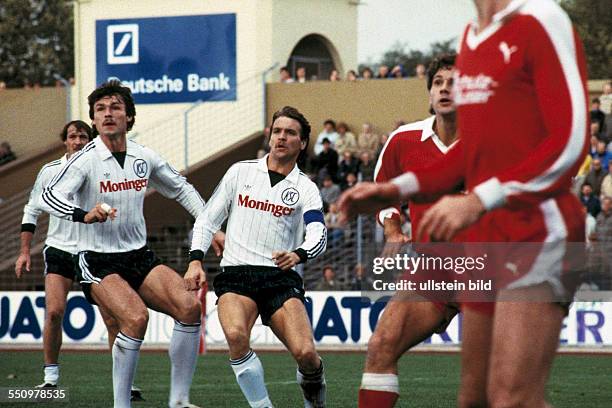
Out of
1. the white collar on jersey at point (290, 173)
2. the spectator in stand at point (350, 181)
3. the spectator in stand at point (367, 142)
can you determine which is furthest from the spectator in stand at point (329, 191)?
the white collar on jersey at point (290, 173)

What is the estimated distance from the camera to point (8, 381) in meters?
14.2

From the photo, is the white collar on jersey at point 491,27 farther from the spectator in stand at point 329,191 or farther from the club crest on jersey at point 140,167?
the spectator in stand at point 329,191

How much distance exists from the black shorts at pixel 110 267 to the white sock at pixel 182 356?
1.41ft

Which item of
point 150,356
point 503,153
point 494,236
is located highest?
point 503,153

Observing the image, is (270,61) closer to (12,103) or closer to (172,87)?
(172,87)

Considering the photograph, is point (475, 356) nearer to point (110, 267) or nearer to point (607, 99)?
point (110, 267)

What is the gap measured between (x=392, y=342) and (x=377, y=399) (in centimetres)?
30

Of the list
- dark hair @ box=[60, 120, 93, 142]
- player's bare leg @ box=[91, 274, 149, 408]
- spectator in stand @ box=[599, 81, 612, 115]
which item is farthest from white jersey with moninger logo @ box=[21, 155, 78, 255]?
spectator in stand @ box=[599, 81, 612, 115]

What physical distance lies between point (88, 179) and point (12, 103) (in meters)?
24.0

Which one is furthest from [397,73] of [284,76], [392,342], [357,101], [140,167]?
[392,342]

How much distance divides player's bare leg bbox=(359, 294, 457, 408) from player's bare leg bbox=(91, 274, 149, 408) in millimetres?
2592

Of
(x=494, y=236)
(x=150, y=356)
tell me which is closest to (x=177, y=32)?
(x=150, y=356)

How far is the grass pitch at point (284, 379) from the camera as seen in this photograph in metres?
12.0

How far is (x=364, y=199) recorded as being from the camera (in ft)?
15.4
